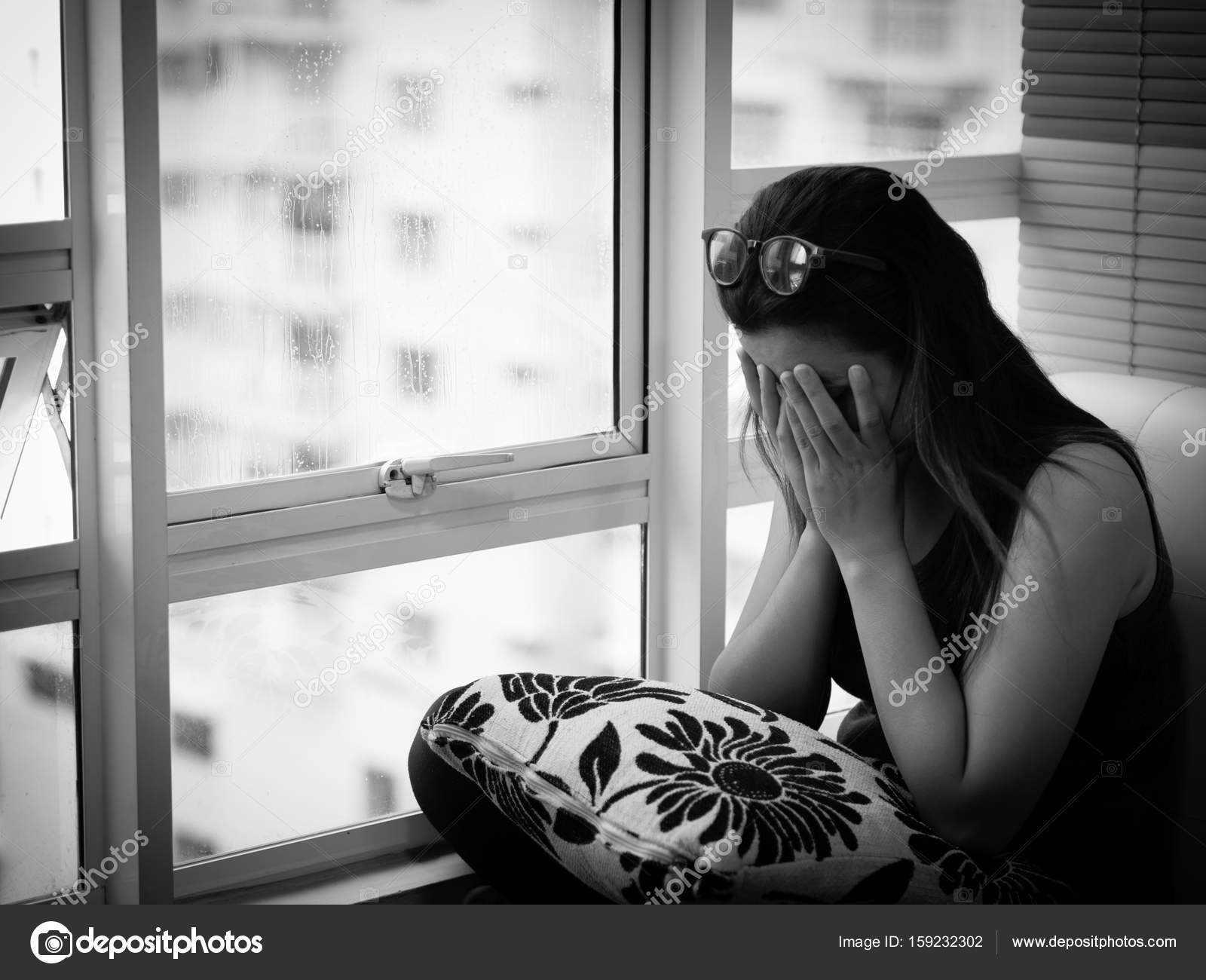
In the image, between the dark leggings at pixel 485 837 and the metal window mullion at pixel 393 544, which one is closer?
the dark leggings at pixel 485 837

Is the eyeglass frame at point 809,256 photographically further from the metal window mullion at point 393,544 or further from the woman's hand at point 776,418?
the metal window mullion at point 393,544

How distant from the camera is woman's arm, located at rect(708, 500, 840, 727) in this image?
4.91 ft

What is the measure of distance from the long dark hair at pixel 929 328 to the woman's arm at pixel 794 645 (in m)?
0.19

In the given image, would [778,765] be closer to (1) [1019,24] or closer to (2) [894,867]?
(2) [894,867]

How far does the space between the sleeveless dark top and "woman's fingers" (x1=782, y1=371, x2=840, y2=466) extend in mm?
155

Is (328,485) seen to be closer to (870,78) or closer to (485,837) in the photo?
(485,837)

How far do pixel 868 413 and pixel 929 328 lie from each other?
105mm

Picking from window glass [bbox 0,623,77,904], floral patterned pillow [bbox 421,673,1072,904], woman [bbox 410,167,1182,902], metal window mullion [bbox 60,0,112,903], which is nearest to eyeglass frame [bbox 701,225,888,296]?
woman [bbox 410,167,1182,902]

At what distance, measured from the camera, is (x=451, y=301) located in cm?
181

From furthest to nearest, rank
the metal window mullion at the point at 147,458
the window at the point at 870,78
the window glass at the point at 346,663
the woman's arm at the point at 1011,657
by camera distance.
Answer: the window at the point at 870,78
the window glass at the point at 346,663
the metal window mullion at the point at 147,458
the woman's arm at the point at 1011,657

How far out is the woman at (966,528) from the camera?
4.06ft
